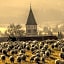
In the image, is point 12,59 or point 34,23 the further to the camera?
point 34,23

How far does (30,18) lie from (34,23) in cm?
279

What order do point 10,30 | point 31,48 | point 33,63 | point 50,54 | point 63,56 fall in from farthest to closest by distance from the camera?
1. point 10,30
2. point 31,48
3. point 50,54
4. point 63,56
5. point 33,63

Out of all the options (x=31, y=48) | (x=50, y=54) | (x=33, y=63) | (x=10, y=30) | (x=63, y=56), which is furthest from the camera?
(x=10, y=30)

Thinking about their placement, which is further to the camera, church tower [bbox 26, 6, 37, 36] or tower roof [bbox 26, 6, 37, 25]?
tower roof [bbox 26, 6, 37, 25]

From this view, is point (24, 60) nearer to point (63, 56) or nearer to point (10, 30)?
point (63, 56)

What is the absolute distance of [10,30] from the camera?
14900cm

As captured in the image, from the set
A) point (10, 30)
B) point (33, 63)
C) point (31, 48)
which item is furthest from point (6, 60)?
point (10, 30)

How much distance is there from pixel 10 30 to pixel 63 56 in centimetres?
9661

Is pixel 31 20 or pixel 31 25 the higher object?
pixel 31 20

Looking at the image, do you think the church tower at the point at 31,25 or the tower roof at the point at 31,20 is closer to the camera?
the church tower at the point at 31,25

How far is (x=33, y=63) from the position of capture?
4997cm

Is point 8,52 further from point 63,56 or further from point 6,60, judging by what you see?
point 63,56

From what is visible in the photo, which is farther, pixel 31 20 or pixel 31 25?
pixel 31 20

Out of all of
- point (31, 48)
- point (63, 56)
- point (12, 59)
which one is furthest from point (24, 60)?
point (31, 48)
